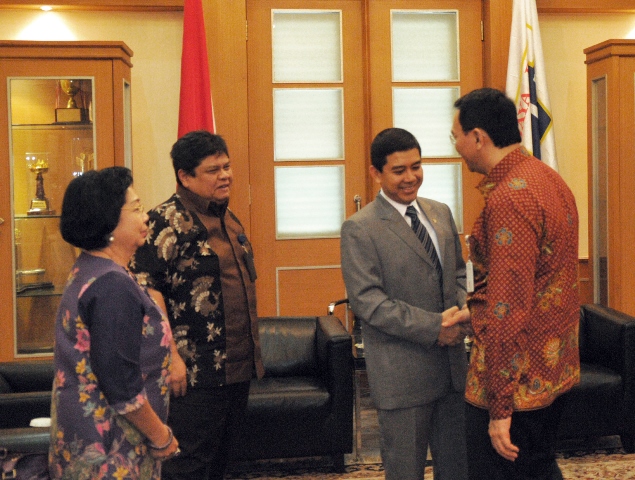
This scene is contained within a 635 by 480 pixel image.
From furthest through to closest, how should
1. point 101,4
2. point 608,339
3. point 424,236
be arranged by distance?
point 101,4 → point 608,339 → point 424,236

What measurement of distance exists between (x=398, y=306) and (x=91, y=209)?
981mm

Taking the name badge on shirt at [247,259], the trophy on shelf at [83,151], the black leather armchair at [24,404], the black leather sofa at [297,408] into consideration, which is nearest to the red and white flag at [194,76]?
the trophy on shelf at [83,151]

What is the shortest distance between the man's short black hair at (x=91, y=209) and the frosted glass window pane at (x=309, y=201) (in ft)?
11.0

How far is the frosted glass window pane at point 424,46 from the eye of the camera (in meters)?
5.24

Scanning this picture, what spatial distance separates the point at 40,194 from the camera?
4.67m

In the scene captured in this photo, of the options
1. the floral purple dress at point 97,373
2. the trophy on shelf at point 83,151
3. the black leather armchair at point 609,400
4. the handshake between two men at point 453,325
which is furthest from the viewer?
the trophy on shelf at point 83,151

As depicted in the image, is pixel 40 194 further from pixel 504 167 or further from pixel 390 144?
pixel 504 167

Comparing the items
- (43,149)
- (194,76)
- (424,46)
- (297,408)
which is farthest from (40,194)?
(424,46)

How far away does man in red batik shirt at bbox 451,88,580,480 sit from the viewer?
1948mm

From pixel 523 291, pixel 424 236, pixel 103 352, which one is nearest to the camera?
pixel 103 352

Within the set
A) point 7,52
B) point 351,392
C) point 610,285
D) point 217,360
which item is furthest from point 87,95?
point 610,285

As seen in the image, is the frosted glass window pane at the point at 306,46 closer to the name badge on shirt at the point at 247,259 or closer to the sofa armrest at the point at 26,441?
the name badge on shirt at the point at 247,259

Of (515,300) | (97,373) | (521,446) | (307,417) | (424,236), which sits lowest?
(307,417)

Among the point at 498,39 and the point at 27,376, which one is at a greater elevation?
the point at 498,39
